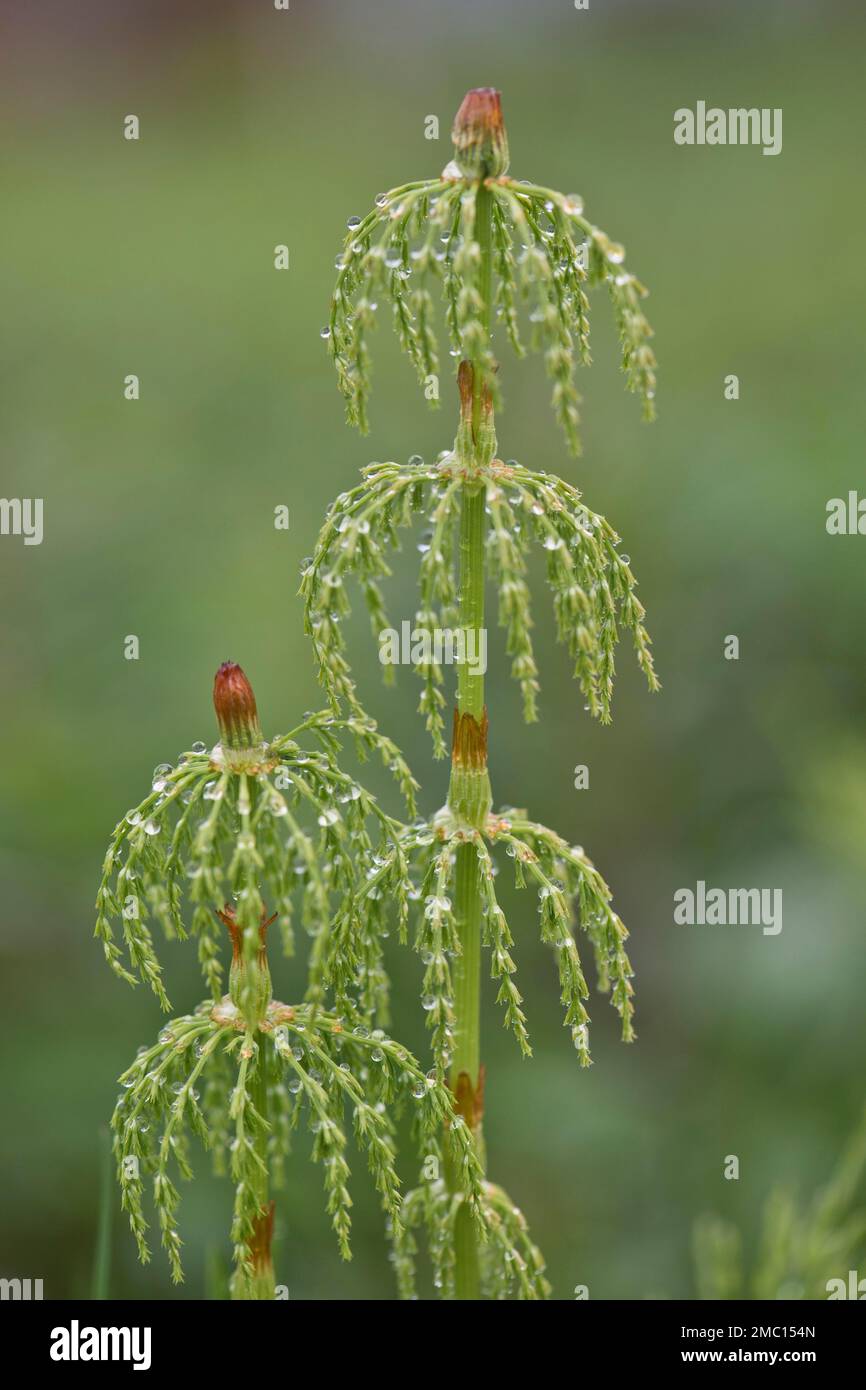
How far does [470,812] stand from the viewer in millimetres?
1871

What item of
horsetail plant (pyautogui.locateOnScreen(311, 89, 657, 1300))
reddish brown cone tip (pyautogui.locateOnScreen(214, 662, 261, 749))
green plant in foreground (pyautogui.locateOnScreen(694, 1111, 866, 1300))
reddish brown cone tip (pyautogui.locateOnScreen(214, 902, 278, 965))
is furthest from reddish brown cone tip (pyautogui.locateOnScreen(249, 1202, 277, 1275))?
green plant in foreground (pyautogui.locateOnScreen(694, 1111, 866, 1300))

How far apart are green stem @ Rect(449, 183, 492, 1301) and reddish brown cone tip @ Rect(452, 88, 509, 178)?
3cm

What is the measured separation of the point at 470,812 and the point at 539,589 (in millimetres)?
3534

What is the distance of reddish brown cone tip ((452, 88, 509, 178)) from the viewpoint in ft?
5.36

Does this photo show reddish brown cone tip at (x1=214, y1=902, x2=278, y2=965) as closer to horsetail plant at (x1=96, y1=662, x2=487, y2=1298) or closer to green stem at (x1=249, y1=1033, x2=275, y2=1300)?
horsetail plant at (x1=96, y1=662, x2=487, y2=1298)

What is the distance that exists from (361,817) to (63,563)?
4.02 m

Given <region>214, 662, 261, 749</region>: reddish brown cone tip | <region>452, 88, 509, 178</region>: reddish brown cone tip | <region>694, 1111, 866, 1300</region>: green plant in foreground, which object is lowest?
<region>694, 1111, 866, 1300</region>: green plant in foreground

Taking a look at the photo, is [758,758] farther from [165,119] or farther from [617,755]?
[165,119]

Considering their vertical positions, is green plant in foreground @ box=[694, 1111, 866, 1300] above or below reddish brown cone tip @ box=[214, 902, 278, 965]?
below

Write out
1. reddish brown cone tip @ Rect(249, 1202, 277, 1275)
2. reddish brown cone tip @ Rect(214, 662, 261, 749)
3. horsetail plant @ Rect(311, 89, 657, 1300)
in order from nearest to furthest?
horsetail plant @ Rect(311, 89, 657, 1300)
reddish brown cone tip @ Rect(214, 662, 261, 749)
reddish brown cone tip @ Rect(249, 1202, 277, 1275)

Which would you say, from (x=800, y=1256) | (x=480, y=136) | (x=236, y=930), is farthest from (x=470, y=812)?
(x=800, y=1256)

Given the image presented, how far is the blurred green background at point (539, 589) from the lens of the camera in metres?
3.55

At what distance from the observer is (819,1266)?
236cm

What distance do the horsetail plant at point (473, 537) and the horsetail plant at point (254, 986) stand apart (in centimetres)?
7
